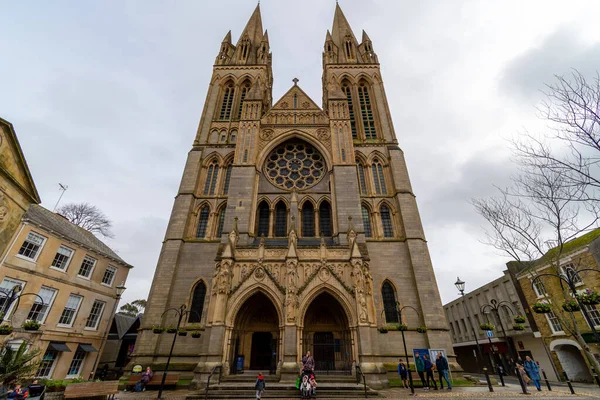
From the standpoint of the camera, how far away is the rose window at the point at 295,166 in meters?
22.3

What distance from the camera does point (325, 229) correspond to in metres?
20.5

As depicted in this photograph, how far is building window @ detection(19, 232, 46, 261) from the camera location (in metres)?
15.8

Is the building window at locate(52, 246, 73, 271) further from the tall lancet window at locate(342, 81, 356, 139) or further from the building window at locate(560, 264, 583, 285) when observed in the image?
the building window at locate(560, 264, 583, 285)

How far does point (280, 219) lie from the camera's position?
68.6 feet

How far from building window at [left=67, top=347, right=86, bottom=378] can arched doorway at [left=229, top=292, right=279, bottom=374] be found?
11.6m

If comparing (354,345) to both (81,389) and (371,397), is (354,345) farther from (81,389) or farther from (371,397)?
(81,389)

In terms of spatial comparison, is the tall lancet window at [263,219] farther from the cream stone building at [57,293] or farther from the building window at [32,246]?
the building window at [32,246]

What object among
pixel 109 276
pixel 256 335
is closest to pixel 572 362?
pixel 256 335

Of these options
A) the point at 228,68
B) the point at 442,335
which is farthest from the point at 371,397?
the point at 228,68

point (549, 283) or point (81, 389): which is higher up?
point (549, 283)

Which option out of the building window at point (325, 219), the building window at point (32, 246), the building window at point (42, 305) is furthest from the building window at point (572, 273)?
the building window at point (32, 246)

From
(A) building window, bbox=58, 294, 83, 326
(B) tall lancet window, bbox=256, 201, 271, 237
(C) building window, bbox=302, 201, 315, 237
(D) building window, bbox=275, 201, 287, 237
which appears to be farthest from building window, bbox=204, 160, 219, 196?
(A) building window, bbox=58, 294, 83, 326

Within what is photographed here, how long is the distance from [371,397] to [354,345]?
10.5ft

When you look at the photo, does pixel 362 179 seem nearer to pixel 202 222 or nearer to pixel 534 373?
pixel 202 222
